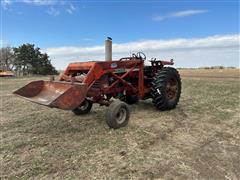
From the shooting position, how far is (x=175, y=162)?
3551 millimetres

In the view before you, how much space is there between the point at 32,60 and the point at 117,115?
42820mm

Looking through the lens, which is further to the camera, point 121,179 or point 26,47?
point 26,47

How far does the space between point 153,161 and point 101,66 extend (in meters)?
2.51

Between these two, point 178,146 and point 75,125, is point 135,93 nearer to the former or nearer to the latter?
point 75,125

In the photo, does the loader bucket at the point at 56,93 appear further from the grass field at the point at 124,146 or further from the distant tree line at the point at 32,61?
the distant tree line at the point at 32,61

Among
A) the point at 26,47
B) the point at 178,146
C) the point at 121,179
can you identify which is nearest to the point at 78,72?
the point at 178,146

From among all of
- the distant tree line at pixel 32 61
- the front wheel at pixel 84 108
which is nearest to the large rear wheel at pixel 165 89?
the front wheel at pixel 84 108

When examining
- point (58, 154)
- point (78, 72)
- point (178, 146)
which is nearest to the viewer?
point (58, 154)

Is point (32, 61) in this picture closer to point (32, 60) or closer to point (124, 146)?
point (32, 60)

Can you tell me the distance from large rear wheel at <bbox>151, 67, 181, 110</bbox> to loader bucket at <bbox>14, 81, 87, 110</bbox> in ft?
7.74

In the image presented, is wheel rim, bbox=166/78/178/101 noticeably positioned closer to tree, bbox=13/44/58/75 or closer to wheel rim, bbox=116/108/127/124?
wheel rim, bbox=116/108/127/124

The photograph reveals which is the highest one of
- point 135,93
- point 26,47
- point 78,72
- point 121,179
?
point 26,47

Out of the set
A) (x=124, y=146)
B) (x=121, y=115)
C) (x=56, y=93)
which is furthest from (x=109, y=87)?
(x=124, y=146)

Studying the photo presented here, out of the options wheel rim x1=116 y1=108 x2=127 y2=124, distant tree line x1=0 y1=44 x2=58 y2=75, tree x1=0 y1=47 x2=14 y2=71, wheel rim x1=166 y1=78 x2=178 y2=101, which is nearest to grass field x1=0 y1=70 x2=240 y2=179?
wheel rim x1=116 y1=108 x2=127 y2=124
